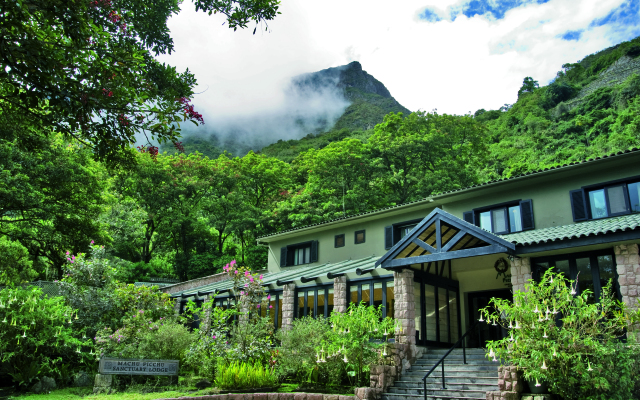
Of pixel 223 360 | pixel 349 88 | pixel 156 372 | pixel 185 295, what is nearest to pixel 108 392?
pixel 156 372

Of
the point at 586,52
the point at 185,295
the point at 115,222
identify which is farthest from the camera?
the point at 586,52

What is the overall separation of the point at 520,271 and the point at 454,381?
3729 mm

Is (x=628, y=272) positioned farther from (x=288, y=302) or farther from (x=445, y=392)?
(x=288, y=302)

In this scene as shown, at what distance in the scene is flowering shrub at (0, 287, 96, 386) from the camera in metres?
13.2

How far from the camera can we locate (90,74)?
7531mm

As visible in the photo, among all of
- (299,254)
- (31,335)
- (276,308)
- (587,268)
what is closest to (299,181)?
(299,254)

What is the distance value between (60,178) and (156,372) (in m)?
9.25

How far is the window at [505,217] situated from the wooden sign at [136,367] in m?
12.2

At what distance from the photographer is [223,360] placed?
45.9 feet

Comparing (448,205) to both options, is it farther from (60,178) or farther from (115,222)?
(115,222)

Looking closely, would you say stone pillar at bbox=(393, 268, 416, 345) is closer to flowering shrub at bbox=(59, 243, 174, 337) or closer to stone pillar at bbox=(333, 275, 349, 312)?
stone pillar at bbox=(333, 275, 349, 312)

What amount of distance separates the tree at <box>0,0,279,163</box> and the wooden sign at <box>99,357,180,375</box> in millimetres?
7233

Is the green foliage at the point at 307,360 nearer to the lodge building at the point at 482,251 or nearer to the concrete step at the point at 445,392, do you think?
the concrete step at the point at 445,392

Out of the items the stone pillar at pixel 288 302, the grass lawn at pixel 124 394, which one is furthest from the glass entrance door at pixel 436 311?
the stone pillar at pixel 288 302
